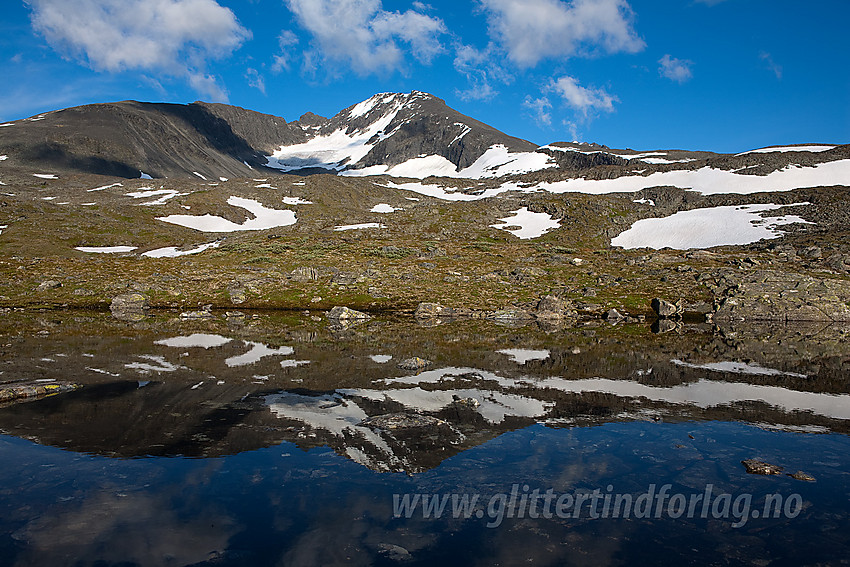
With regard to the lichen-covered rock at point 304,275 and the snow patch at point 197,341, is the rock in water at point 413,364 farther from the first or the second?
the lichen-covered rock at point 304,275

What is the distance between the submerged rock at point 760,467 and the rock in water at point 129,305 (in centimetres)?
5061

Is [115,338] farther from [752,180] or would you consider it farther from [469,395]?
[752,180]

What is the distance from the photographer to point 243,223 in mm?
107562

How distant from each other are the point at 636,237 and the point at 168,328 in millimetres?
83875

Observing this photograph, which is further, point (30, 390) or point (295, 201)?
point (295, 201)

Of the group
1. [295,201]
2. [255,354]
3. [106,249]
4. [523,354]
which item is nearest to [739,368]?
[523,354]

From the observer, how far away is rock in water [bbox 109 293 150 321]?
49616 millimetres

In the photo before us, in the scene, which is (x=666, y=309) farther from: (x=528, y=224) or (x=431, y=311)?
(x=528, y=224)

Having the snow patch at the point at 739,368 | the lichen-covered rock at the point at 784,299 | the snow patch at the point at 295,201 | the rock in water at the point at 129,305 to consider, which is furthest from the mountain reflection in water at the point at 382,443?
the snow patch at the point at 295,201

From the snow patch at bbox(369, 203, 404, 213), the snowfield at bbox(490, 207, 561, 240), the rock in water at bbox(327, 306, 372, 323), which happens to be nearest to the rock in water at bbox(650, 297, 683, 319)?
the rock in water at bbox(327, 306, 372, 323)

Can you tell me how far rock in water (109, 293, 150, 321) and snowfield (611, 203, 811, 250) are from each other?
78.2m

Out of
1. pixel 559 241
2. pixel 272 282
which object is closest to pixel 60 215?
pixel 272 282

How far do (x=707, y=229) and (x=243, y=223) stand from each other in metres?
93.9

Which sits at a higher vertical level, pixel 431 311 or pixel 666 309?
pixel 666 309
